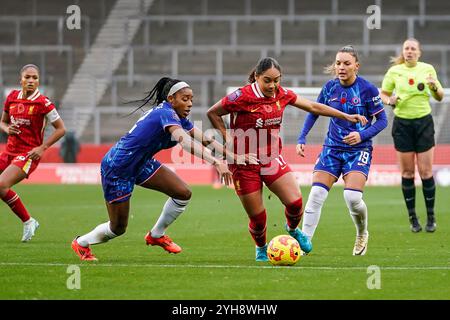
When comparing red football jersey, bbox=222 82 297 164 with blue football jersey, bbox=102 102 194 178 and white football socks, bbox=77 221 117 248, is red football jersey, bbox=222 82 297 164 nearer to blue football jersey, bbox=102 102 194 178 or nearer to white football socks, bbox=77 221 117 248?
blue football jersey, bbox=102 102 194 178

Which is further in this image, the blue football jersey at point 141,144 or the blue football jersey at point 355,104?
the blue football jersey at point 355,104

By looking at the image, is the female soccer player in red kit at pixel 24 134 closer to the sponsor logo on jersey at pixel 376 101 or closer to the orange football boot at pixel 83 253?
the orange football boot at pixel 83 253

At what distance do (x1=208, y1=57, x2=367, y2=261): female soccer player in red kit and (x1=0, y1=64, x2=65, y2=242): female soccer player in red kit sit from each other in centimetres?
359

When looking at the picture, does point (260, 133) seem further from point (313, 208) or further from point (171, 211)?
point (171, 211)

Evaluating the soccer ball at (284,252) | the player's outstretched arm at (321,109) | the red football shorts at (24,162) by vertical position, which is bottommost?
the soccer ball at (284,252)

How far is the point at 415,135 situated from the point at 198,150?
5913mm

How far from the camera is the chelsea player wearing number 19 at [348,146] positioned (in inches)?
447

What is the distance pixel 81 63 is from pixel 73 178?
23.7 feet

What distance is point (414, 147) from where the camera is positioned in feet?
49.2

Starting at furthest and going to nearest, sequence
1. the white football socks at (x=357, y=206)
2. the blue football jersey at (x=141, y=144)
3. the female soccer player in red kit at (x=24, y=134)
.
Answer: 1. the female soccer player in red kit at (x=24, y=134)
2. the white football socks at (x=357, y=206)
3. the blue football jersey at (x=141, y=144)

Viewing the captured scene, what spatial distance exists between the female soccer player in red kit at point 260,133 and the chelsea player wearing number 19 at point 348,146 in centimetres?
64

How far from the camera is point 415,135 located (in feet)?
49.1

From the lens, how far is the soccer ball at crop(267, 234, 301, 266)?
1017 cm

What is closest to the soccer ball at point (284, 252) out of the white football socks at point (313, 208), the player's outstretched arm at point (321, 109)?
the white football socks at point (313, 208)
